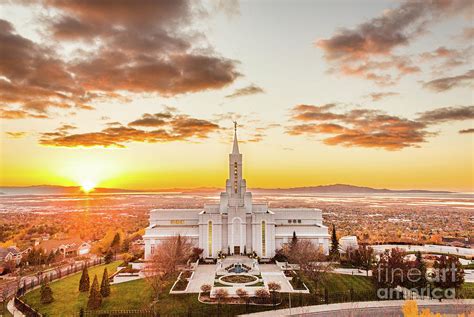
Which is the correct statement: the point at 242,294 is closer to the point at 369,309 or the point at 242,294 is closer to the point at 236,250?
the point at 369,309

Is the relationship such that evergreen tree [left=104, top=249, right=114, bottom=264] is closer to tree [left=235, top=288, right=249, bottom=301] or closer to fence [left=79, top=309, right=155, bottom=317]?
fence [left=79, top=309, right=155, bottom=317]

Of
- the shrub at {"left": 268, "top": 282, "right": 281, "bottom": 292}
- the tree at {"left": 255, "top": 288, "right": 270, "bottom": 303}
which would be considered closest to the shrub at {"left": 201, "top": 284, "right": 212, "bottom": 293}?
the tree at {"left": 255, "top": 288, "right": 270, "bottom": 303}

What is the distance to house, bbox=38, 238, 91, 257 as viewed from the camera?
4559cm

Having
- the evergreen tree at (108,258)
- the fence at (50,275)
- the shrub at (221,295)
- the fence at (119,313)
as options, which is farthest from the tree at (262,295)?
the evergreen tree at (108,258)

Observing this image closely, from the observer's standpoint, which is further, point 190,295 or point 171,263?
point 171,263

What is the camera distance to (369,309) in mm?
26672

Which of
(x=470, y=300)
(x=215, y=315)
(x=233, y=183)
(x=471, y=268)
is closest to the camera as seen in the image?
(x=215, y=315)

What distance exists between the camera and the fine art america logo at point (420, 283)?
2881cm

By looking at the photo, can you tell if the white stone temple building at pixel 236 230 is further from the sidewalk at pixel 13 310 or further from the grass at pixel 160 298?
the sidewalk at pixel 13 310

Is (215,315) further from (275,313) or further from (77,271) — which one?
(77,271)

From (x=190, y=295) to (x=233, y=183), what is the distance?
66.9ft

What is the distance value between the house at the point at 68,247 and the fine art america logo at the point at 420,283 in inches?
1489

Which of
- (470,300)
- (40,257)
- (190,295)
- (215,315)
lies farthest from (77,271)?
(470,300)

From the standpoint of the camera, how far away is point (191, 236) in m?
45.2
